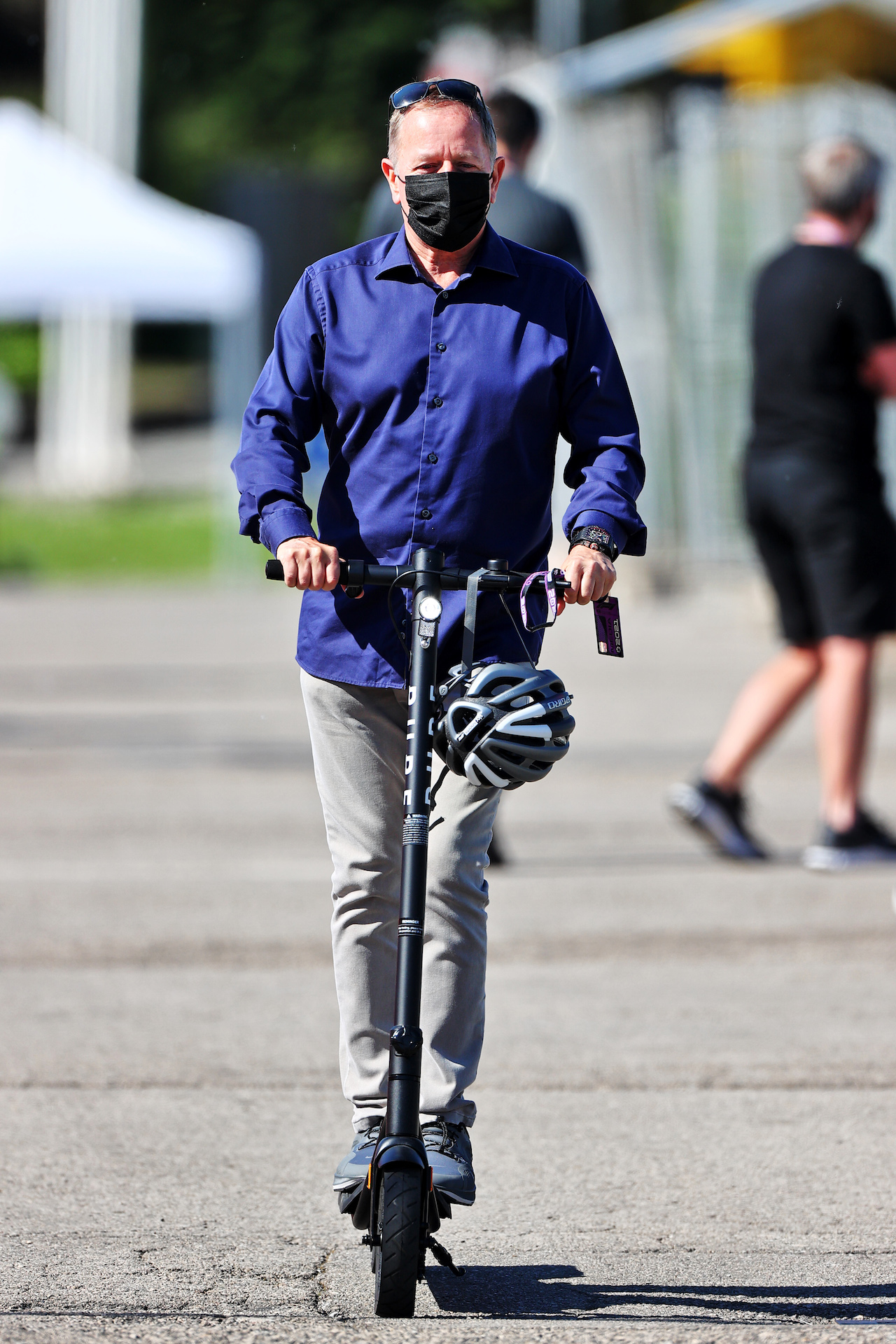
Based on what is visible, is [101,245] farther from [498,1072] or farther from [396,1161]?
[396,1161]

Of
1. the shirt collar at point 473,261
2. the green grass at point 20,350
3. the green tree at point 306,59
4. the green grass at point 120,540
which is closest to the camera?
the shirt collar at point 473,261

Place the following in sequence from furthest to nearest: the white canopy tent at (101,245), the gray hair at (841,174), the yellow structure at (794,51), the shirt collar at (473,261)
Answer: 1. the white canopy tent at (101,245)
2. the yellow structure at (794,51)
3. the gray hair at (841,174)
4. the shirt collar at (473,261)

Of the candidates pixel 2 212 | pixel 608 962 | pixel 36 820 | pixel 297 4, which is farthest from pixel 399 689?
pixel 297 4

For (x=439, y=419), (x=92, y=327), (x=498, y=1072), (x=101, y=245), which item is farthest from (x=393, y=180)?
(x=92, y=327)

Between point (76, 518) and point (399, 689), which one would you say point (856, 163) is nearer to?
point (399, 689)

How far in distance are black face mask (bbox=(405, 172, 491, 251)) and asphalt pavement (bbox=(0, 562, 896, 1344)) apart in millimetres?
1707

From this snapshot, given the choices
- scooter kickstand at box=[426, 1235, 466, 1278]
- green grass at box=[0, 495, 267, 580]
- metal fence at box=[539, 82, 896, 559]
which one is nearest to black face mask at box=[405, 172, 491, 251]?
scooter kickstand at box=[426, 1235, 466, 1278]

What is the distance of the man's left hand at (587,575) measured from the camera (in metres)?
3.19

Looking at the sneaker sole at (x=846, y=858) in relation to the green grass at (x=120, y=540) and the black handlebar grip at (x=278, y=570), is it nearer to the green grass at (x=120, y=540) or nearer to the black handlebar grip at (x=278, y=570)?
the black handlebar grip at (x=278, y=570)

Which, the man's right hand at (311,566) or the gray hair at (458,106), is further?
the gray hair at (458,106)

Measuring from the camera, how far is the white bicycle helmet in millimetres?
3145

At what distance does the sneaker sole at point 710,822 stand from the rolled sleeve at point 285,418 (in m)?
3.81

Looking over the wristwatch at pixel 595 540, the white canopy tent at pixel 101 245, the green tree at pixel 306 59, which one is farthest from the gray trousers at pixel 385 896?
the green tree at pixel 306 59

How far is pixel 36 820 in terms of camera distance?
26.2ft
